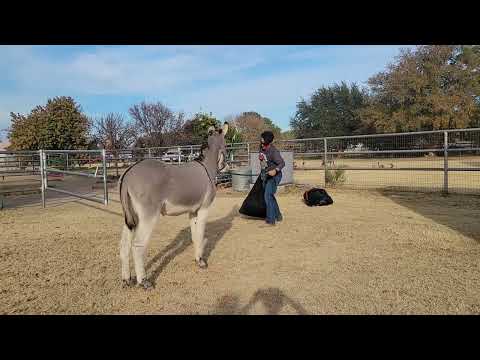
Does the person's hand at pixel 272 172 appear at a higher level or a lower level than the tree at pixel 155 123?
lower

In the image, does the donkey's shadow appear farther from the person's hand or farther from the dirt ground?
the person's hand

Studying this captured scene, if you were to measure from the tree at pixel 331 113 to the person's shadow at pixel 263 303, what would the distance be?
37.3 meters

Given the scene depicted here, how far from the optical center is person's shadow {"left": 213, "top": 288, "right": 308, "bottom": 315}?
3180 millimetres

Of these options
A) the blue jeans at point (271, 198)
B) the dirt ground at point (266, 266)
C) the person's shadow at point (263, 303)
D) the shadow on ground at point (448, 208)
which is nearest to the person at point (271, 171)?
the blue jeans at point (271, 198)

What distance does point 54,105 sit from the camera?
2981 centimetres

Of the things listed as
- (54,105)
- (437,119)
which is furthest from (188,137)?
(437,119)

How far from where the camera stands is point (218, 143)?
193 inches

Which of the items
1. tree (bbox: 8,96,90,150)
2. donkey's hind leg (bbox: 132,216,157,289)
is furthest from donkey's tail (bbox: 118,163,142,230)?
tree (bbox: 8,96,90,150)

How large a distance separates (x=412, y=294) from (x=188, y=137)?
28.5 meters

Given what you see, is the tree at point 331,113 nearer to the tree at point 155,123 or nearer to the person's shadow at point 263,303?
the tree at point 155,123

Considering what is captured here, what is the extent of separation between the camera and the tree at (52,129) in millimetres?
28047

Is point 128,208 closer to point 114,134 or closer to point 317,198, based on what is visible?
point 317,198

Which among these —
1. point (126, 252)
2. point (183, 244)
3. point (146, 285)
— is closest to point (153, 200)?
point (126, 252)

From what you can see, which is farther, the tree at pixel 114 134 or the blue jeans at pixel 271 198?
the tree at pixel 114 134
